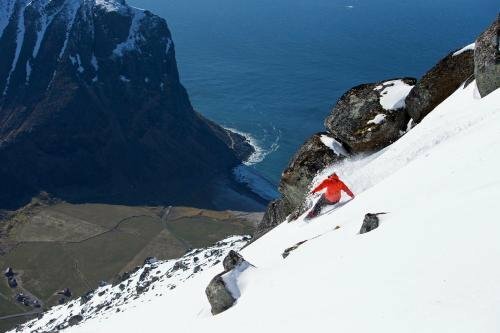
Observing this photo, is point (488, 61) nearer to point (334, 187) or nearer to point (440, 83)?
point (440, 83)

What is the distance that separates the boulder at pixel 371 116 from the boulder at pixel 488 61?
7.82m

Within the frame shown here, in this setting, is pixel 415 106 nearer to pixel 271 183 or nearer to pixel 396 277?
pixel 396 277

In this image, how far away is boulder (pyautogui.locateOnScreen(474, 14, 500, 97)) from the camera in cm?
3197

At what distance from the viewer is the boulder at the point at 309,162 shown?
4088cm

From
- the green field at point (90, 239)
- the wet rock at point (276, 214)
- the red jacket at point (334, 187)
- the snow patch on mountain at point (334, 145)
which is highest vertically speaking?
the red jacket at point (334, 187)

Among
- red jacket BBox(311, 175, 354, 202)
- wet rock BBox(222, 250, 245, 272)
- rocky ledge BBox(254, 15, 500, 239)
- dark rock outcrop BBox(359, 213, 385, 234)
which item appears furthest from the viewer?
rocky ledge BBox(254, 15, 500, 239)

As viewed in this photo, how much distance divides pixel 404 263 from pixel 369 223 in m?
5.30

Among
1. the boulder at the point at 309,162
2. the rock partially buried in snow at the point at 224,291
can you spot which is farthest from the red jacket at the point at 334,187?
the rock partially buried in snow at the point at 224,291

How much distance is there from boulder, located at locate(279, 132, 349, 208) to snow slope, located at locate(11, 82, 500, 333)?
960cm

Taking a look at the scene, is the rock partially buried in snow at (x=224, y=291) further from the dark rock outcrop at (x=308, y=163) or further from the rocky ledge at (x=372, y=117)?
the dark rock outcrop at (x=308, y=163)

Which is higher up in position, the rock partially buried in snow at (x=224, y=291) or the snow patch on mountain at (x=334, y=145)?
the snow patch on mountain at (x=334, y=145)

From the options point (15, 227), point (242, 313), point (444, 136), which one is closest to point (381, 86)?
point (444, 136)

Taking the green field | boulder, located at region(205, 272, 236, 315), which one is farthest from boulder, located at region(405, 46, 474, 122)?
the green field

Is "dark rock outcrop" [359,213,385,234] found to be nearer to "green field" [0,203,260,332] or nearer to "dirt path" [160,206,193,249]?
"green field" [0,203,260,332]
